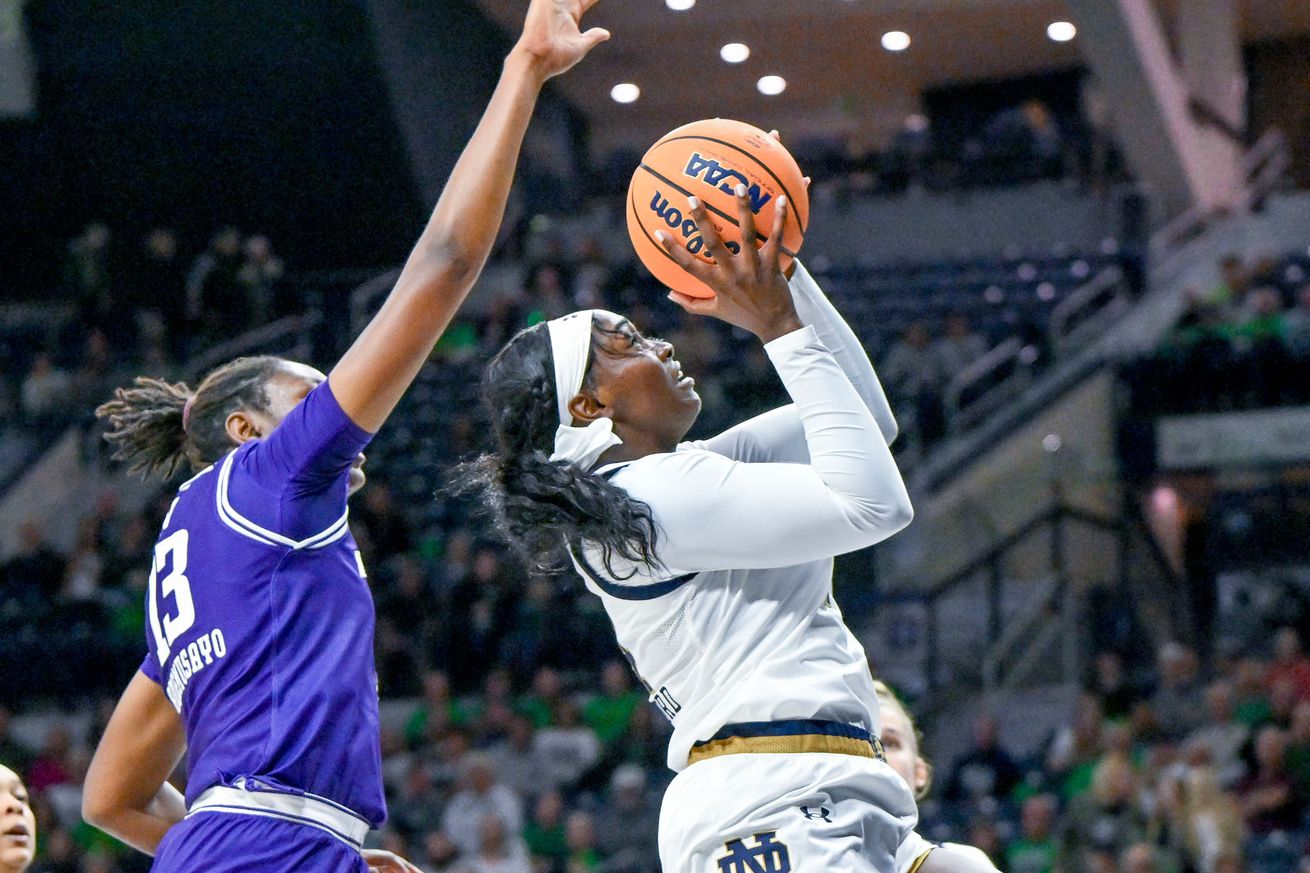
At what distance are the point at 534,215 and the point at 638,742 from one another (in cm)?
1086

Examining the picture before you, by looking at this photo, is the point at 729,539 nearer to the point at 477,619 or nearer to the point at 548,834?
the point at 548,834

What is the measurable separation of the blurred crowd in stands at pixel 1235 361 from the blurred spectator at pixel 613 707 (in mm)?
5099

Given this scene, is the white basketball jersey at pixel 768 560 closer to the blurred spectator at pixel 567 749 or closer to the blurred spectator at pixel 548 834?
the blurred spectator at pixel 548 834

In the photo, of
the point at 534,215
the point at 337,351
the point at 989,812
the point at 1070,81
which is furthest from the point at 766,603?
the point at 1070,81

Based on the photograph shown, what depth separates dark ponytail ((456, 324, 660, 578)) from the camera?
2850 mm

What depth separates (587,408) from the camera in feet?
10.0

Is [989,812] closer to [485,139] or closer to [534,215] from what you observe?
[485,139]

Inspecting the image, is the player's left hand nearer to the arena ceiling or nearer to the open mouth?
the open mouth

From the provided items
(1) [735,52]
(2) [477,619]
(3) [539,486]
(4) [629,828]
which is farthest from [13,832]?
(1) [735,52]

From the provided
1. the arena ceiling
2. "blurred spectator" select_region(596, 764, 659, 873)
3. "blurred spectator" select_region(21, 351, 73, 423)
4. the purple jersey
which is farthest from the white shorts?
the arena ceiling

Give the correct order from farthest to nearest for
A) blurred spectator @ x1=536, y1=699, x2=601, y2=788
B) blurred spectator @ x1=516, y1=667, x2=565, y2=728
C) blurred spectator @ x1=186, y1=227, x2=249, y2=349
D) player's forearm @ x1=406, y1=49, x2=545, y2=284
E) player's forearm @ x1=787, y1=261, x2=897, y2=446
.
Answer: blurred spectator @ x1=186, y1=227, x2=249, y2=349
blurred spectator @ x1=516, y1=667, x2=565, y2=728
blurred spectator @ x1=536, y1=699, x2=601, y2=788
player's forearm @ x1=787, y1=261, x2=897, y2=446
player's forearm @ x1=406, y1=49, x2=545, y2=284

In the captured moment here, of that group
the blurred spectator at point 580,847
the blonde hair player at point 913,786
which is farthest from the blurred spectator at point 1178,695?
the blonde hair player at point 913,786

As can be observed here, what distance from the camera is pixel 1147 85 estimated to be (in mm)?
16656

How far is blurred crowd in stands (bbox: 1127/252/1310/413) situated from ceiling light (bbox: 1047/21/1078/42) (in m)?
7.64
